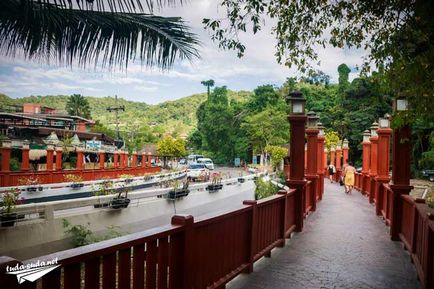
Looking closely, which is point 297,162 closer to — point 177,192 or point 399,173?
point 399,173

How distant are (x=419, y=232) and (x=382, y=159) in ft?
24.2

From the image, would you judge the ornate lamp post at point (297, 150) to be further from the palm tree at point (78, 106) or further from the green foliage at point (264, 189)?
the palm tree at point (78, 106)

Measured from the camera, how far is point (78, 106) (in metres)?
64.2

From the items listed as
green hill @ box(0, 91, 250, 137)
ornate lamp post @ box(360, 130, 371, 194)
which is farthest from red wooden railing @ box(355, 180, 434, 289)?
green hill @ box(0, 91, 250, 137)

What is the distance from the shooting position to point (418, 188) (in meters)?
28.8

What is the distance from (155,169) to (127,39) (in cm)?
3020

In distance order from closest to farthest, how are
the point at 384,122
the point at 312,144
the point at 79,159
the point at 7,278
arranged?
the point at 7,278, the point at 384,122, the point at 312,144, the point at 79,159

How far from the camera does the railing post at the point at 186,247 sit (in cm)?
353

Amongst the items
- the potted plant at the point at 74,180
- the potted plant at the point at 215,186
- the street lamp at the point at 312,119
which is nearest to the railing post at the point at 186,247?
the street lamp at the point at 312,119

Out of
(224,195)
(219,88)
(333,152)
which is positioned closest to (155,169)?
(224,195)

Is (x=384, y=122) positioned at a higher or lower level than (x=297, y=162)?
higher

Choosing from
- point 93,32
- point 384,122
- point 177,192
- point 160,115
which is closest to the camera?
point 93,32

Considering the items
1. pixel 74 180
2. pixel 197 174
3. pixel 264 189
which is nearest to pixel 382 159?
pixel 264 189

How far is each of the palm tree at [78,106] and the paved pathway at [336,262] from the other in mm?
58580
